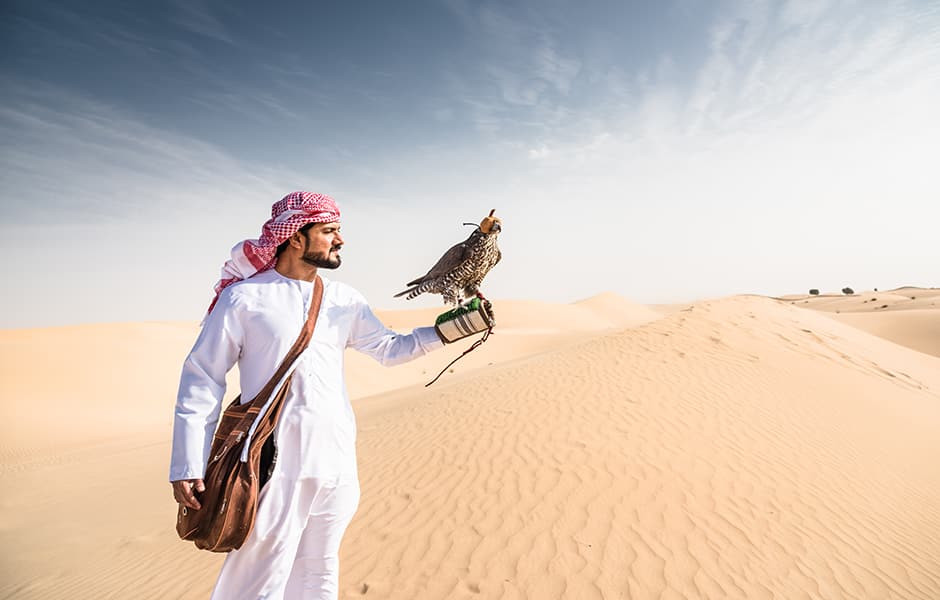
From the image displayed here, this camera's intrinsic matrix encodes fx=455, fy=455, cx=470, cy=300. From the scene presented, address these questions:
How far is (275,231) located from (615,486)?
4354 millimetres

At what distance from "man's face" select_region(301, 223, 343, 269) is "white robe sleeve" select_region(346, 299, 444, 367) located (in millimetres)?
365

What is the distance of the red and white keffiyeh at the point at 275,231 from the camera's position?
225cm

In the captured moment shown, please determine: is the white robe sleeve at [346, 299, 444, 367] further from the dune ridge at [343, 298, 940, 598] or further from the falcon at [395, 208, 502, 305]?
the dune ridge at [343, 298, 940, 598]

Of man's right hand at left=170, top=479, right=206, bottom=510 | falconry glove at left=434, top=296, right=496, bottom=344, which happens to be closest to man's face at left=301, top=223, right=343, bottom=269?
falconry glove at left=434, top=296, right=496, bottom=344

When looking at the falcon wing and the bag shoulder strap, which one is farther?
the falcon wing

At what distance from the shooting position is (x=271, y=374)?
2141 millimetres

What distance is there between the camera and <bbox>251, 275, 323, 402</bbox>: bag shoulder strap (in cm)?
208

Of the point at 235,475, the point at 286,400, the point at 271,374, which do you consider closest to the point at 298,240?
the point at 271,374

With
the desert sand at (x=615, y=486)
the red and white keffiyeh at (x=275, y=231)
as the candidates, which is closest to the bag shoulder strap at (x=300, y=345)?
the red and white keffiyeh at (x=275, y=231)

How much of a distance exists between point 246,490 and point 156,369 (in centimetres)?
1750

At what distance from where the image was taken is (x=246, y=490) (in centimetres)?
191

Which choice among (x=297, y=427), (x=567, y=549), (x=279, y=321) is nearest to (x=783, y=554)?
(x=567, y=549)

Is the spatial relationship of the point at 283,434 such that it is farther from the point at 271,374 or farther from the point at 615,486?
the point at 615,486

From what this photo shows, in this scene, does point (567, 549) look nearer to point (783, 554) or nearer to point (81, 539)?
point (783, 554)
